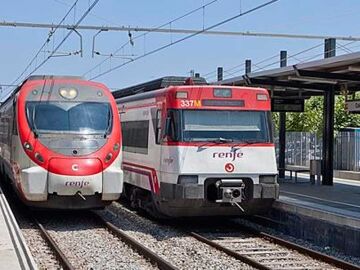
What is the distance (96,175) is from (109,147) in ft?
2.42

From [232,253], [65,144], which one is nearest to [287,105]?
[65,144]

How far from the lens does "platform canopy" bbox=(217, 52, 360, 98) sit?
16156 millimetres

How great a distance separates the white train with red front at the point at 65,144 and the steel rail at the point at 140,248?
71cm

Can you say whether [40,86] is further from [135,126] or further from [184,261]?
[184,261]

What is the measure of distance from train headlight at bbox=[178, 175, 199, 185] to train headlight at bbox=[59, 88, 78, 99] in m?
3.27

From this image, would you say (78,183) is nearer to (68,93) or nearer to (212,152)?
(68,93)

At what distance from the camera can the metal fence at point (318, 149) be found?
90.5 feet

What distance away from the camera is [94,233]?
43.3 feet

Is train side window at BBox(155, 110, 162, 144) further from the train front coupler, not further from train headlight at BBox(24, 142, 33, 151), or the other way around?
train headlight at BBox(24, 142, 33, 151)

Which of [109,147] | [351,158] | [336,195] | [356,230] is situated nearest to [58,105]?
[109,147]

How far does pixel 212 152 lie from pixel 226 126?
0.67 metres

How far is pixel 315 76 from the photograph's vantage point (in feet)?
57.7

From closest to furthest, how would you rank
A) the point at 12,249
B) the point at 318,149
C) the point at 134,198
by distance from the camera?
the point at 12,249
the point at 134,198
the point at 318,149

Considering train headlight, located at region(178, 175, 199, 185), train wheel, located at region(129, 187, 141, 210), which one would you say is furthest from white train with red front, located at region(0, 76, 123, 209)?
train wheel, located at region(129, 187, 141, 210)
